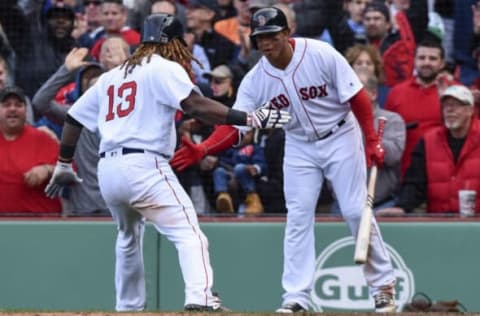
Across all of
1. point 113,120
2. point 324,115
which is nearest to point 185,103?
point 113,120

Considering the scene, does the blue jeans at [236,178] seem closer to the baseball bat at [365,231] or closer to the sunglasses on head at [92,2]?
the baseball bat at [365,231]

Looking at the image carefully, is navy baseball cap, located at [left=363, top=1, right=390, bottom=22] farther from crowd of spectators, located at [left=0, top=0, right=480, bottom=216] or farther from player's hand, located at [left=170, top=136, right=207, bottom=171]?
player's hand, located at [left=170, top=136, right=207, bottom=171]

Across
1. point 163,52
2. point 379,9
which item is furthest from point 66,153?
point 379,9

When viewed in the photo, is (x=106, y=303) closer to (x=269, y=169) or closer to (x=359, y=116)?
(x=269, y=169)

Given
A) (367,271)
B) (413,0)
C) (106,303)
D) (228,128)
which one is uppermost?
(413,0)

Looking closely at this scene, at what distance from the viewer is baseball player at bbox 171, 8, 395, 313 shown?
8141 millimetres

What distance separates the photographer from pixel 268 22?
7965 mm

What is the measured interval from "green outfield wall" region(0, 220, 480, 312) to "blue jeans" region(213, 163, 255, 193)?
0.31 meters

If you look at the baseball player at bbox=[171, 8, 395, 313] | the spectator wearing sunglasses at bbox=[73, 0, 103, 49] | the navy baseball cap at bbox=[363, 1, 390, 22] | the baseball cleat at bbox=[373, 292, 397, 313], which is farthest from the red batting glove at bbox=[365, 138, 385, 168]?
the spectator wearing sunglasses at bbox=[73, 0, 103, 49]

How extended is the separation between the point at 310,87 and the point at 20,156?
2.68m

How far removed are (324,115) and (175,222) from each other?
1.43 metres

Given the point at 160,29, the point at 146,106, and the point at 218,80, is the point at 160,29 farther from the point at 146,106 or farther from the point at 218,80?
A: the point at 218,80

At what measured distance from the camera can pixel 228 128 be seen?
819 centimetres

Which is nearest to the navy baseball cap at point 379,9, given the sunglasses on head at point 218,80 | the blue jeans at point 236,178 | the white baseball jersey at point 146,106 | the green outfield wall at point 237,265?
the sunglasses on head at point 218,80
